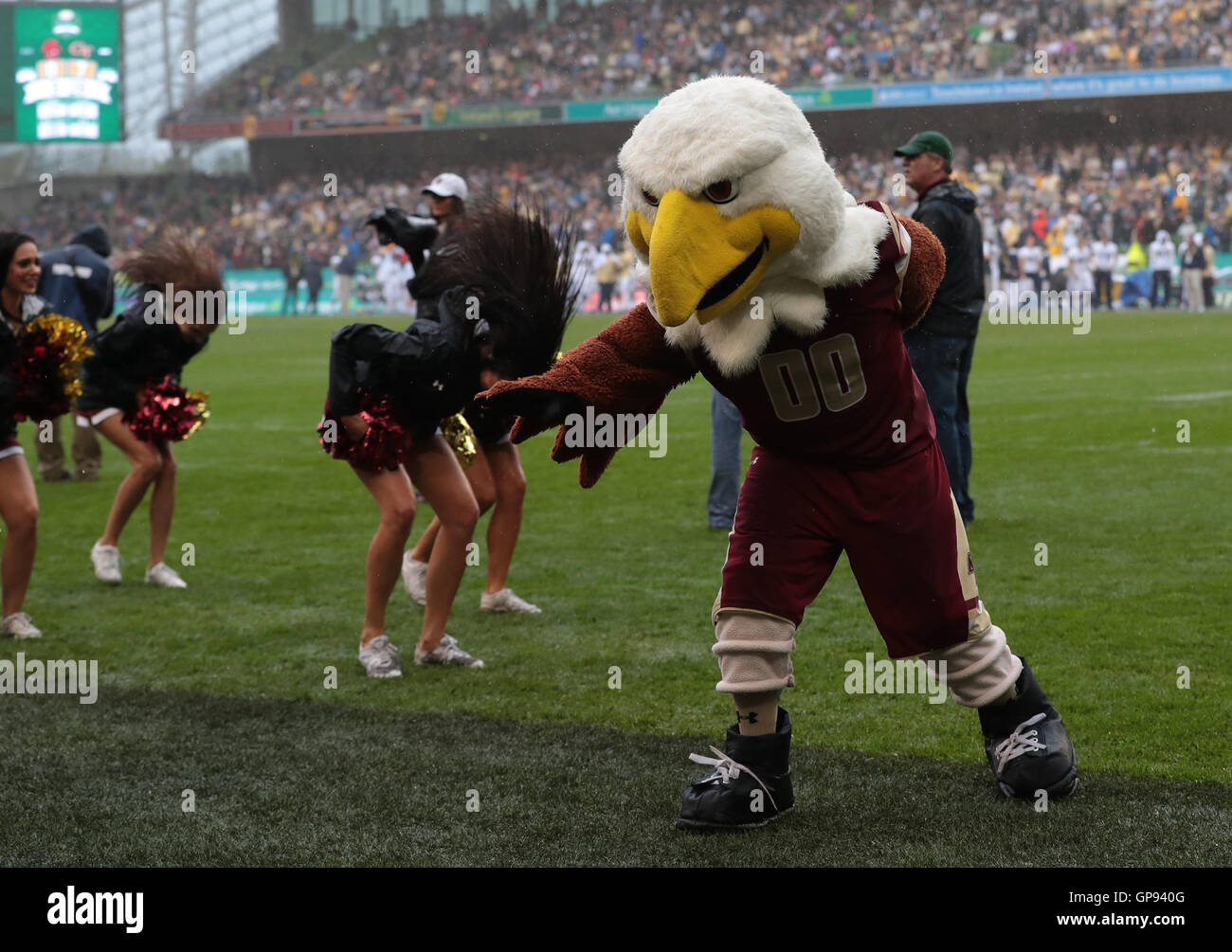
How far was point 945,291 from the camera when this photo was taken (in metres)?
7.58

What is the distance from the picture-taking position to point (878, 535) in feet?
11.8

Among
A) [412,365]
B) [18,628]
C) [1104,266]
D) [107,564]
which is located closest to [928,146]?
[412,365]

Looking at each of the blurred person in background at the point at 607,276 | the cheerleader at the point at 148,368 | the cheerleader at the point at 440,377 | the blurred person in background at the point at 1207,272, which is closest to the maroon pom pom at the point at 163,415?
the cheerleader at the point at 148,368

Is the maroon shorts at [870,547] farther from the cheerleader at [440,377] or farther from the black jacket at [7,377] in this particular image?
the black jacket at [7,377]

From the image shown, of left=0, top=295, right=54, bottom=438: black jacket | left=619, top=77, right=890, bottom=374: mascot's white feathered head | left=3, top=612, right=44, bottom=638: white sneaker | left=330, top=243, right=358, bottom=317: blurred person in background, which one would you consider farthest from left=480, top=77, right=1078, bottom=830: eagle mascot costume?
→ left=330, top=243, right=358, bottom=317: blurred person in background

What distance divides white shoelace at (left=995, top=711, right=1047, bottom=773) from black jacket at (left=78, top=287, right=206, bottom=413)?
4.61m

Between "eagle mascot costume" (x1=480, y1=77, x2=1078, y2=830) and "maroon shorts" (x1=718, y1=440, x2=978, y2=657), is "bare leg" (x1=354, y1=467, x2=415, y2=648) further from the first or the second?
"maroon shorts" (x1=718, y1=440, x2=978, y2=657)

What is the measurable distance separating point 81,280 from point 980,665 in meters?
8.37

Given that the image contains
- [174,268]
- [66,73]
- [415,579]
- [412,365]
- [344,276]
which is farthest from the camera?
[66,73]

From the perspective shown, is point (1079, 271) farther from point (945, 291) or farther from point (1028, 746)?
point (1028, 746)

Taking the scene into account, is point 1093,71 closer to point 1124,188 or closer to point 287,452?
point 1124,188

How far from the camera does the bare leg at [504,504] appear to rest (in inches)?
249

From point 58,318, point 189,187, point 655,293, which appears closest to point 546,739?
point 655,293

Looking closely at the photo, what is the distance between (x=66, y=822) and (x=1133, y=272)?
28.1 metres
